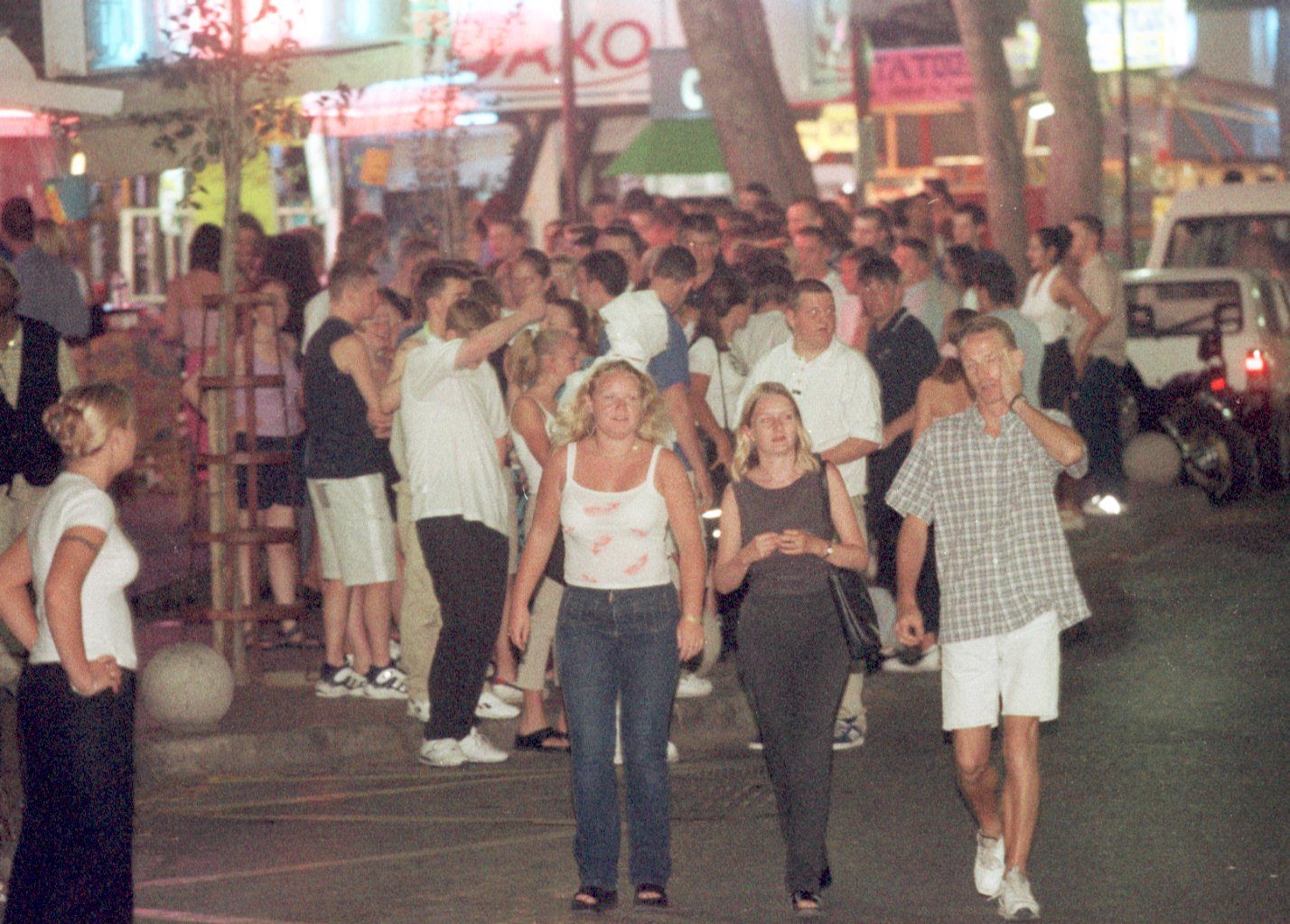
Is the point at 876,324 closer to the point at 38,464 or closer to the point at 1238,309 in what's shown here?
the point at 38,464

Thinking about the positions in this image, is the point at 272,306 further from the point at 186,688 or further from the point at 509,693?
the point at 186,688

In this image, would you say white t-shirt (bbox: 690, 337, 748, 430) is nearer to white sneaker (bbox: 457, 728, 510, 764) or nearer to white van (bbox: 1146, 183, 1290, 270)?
white sneaker (bbox: 457, 728, 510, 764)

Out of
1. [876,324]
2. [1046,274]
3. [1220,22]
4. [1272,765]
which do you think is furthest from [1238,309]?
[1220,22]

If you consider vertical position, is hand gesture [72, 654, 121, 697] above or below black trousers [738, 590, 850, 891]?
above

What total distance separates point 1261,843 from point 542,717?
10.6ft

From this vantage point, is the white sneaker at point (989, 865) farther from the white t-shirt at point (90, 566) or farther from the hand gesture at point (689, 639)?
the white t-shirt at point (90, 566)

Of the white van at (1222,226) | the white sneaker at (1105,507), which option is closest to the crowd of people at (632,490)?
the white sneaker at (1105,507)

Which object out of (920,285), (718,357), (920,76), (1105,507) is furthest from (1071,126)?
(718,357)

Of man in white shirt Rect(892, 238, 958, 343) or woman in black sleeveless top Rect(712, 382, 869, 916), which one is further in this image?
man in white shirt Rect(892, 238, 958, 343)

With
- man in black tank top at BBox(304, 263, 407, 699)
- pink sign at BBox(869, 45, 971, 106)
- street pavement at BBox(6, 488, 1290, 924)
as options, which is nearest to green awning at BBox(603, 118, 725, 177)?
street pavement at BBox(6, 488, 1290, 924)

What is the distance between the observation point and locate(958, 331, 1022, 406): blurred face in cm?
680

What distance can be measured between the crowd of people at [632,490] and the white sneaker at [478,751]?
14 mm

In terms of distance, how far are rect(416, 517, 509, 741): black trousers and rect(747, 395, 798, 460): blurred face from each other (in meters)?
2.08

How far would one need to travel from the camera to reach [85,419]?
598cm
